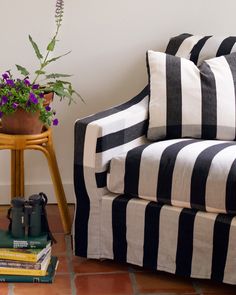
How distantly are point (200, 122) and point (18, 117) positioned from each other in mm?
713

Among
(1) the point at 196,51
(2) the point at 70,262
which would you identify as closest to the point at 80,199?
(2) the point at 70,262

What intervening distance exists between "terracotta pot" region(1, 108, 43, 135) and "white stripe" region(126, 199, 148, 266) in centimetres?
53

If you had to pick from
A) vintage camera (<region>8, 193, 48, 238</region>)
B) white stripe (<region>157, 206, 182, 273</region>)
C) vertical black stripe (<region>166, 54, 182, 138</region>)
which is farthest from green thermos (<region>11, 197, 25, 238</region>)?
vertical black stripe (<region>166, 54, 182, 138</region>)

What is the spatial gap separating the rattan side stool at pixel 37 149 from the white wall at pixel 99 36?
284mm

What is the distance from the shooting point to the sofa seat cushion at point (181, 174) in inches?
76.7

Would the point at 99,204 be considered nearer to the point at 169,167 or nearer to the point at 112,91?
the point at 169,167

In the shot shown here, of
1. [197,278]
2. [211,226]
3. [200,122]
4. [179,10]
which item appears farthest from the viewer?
[179,10]

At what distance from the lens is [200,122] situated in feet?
7.53

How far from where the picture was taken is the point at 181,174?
2014 mm

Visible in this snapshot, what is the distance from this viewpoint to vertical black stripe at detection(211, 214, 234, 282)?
77.6 inches

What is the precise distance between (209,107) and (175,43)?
473mm

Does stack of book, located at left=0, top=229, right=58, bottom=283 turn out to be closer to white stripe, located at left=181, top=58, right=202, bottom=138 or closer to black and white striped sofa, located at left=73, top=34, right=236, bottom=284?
black and white striped sofa, located at left=73, top=34, right=236, bottom=284

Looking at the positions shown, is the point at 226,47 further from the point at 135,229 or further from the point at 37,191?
the point at 37,191

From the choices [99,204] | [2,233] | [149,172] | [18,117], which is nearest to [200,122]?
[149,172]
